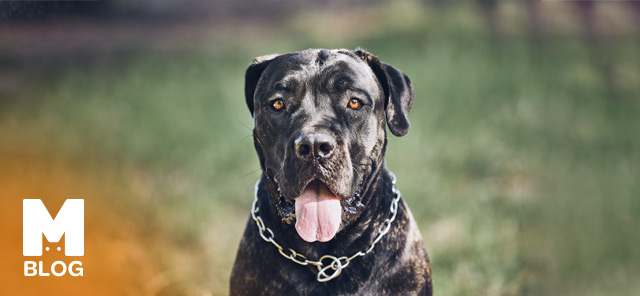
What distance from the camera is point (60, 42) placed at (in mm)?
8422

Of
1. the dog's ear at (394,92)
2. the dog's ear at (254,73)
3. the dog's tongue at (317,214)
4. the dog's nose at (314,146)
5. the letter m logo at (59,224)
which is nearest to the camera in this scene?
the dog's nose at (314,146)

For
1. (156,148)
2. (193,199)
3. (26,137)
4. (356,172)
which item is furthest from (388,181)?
(26,137)

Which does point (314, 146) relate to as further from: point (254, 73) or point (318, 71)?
point (254, 73)

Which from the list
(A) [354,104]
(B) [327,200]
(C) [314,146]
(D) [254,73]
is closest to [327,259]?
(B) [327,200]

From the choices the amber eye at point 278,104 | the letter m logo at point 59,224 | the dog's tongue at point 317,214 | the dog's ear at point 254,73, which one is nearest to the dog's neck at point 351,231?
the dog's tongue at point 317,214

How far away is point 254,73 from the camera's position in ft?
11.1

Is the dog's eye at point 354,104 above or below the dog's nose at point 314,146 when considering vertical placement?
above

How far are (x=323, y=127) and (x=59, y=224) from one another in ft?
8.71

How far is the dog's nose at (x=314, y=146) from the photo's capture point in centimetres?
283

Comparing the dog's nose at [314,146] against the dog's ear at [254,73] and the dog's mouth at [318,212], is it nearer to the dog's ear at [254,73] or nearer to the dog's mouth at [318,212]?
the dog's mouth at [318,212]

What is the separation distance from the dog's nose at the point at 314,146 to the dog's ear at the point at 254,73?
0.65 m

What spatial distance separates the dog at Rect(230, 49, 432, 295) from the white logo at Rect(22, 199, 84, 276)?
198 centimetres

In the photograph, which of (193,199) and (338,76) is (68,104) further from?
(338,76)

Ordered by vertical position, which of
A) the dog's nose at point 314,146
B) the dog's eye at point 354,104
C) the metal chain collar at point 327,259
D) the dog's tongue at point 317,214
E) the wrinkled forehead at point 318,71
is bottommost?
the metal chain collar at point 327,259
